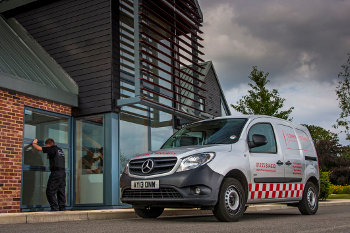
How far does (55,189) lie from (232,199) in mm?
4981

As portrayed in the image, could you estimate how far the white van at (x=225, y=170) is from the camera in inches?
248

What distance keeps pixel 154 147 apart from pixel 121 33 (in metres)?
3.54

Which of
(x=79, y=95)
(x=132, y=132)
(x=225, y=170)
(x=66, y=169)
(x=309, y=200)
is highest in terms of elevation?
(x=79, y=95)

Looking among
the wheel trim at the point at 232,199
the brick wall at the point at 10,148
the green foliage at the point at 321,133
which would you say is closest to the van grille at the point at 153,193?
the wheel trim at the point at 232,199

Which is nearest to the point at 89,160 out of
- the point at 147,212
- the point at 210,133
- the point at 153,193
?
the point at 147,212

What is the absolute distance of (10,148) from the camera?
10.1 m

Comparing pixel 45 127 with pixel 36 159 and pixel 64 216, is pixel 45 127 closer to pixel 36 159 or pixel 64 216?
pixel 36 159

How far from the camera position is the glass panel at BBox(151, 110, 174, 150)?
1314 centimetres

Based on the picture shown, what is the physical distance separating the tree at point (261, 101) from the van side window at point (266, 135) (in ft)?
48.8

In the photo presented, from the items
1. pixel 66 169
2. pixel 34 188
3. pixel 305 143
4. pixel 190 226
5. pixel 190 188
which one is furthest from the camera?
pixel 66 169

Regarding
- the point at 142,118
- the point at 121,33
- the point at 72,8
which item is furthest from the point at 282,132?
the point at 72,8

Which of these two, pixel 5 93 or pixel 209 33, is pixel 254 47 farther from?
pixel 5 93

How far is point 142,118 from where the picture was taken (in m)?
12.8

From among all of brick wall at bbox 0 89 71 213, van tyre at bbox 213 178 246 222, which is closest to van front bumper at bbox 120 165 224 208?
van tyre at bbox 213 178 246 222
